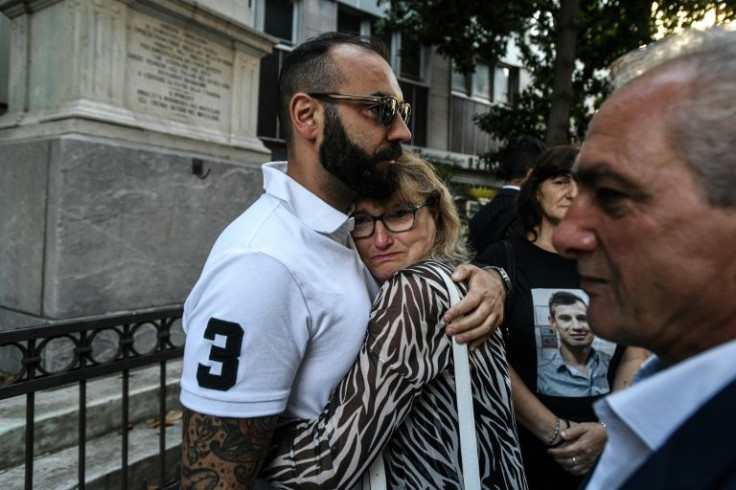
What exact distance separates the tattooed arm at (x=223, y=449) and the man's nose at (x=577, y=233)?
31.2 inches

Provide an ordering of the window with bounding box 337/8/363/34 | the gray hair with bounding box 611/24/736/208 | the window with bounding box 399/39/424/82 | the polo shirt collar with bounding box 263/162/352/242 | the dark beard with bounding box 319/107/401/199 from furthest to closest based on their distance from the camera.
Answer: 1. the window with bounding box 399/39/424/82
2. the window with bounding box 337/8/363/34
3. the dark beard with bounding box 319/107/401/199
4. the polo shirt collar with bounding box 263/162/352/242
5. the gray hair with bounding box 611/24/736/208

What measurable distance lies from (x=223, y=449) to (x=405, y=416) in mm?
457

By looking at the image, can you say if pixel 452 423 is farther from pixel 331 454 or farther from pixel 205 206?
pixel 205 206

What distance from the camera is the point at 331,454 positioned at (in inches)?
48.8

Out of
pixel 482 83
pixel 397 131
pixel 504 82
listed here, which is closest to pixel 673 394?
pixel 397 131

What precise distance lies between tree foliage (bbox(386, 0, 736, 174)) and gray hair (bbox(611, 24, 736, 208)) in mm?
9091

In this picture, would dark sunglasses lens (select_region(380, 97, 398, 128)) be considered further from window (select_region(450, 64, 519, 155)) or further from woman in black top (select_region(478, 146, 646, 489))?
window (select_region(450, 64, 519, 155))

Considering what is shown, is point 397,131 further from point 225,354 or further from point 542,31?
point 542,31

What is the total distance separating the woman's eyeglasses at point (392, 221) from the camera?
1.75 metres

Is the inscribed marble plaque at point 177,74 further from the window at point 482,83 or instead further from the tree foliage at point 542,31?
the window at point 482,83

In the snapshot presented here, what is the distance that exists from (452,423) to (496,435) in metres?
0.14

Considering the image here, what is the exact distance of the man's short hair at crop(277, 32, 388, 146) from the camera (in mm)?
1704

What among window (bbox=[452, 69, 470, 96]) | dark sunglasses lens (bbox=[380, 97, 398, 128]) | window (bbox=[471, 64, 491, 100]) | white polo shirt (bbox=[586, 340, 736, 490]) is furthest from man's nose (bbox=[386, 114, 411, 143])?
window (bbox=[471, 64, 491, 100])

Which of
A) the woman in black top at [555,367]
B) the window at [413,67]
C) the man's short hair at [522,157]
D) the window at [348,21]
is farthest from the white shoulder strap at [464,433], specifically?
the window at [413,67]
